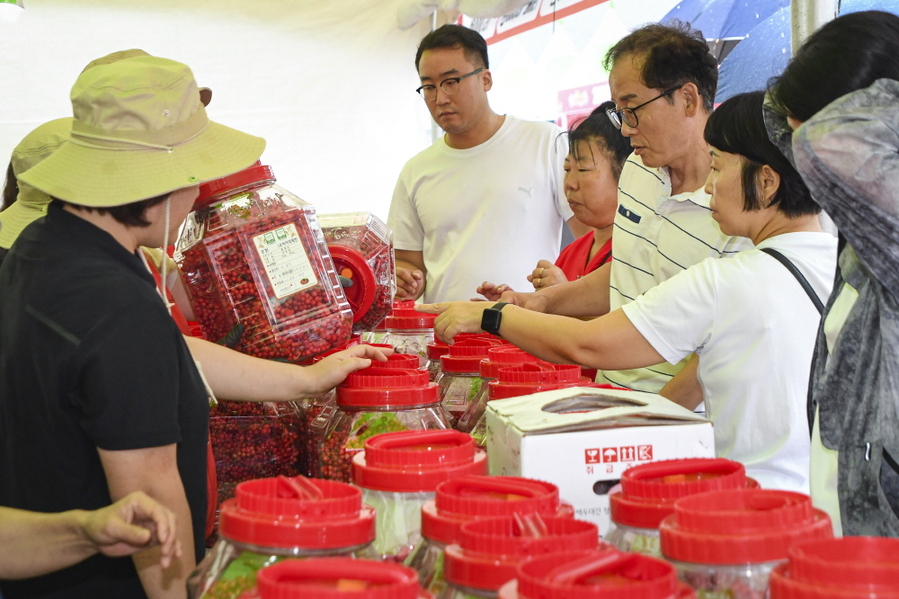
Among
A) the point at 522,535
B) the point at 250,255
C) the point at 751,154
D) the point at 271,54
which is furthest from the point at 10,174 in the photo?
the point at 271,54

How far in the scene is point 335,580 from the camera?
2.10 feet

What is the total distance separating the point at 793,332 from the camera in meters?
1.43

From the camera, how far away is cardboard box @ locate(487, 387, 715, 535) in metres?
0.95

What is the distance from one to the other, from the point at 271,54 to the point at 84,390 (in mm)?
4188

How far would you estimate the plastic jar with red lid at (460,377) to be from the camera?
1.65 metres

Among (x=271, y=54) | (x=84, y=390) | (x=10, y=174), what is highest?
(x=271, y=54)

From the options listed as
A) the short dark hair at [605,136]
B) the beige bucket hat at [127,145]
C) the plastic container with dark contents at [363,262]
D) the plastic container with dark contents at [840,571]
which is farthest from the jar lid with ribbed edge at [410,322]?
the plastic container with dark contents at [840,571]

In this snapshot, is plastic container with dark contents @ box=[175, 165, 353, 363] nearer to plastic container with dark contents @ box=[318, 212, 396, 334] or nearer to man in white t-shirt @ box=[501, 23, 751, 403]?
plastic container with dark contents @ box=[318, 212, 396, 334]

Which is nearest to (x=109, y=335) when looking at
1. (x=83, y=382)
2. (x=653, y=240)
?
(x=83, y=382)

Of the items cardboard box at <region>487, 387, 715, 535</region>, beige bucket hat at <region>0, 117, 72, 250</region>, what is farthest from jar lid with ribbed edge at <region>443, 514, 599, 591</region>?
beige bucket hat at <region>0, 117, 72, 250</region>

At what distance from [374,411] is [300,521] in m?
0.57

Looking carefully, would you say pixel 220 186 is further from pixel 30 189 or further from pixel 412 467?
pixel 412 467

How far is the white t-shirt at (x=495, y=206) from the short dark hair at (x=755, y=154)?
1.75m

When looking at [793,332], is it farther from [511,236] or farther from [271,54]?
[271,54]
